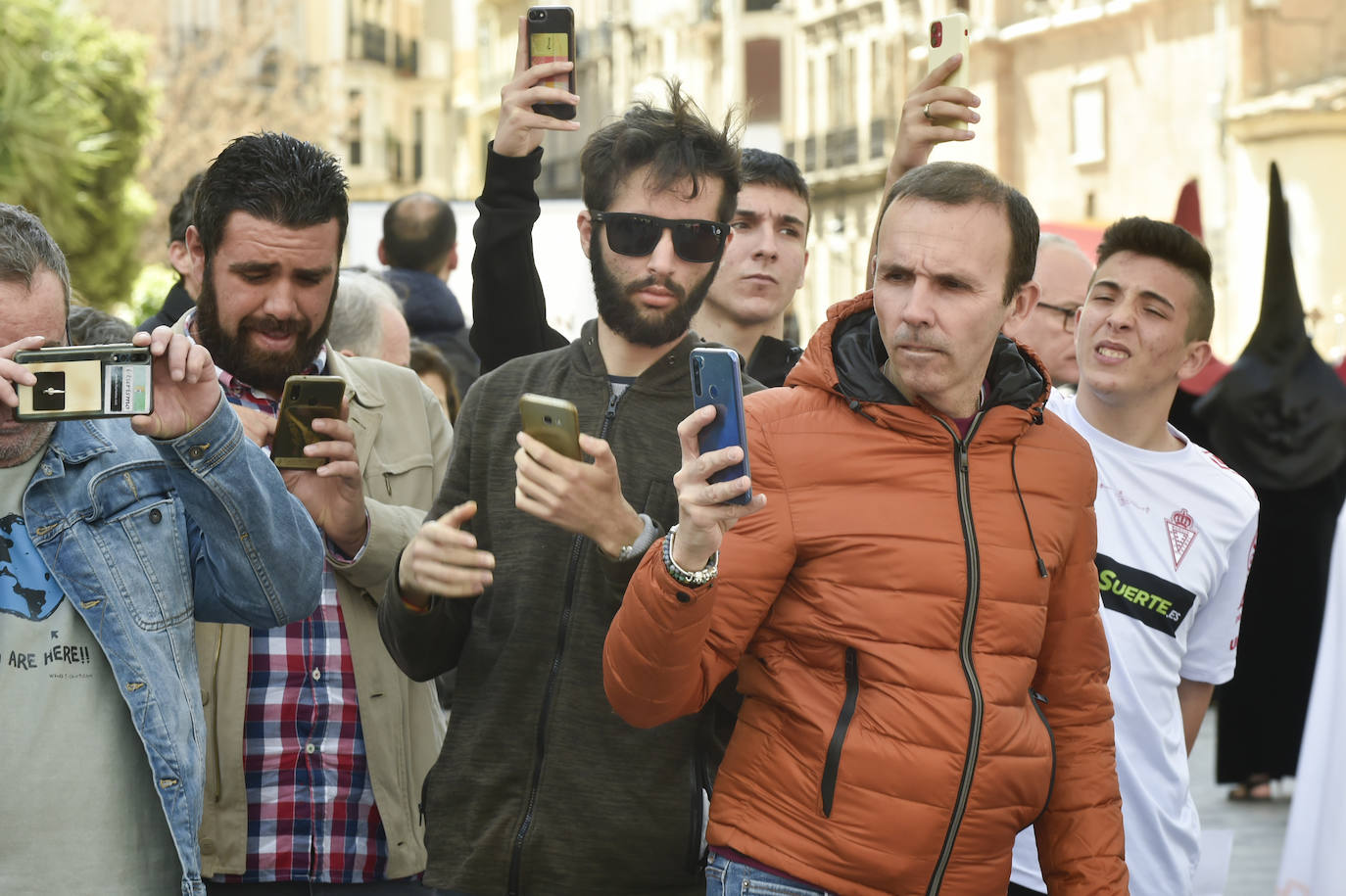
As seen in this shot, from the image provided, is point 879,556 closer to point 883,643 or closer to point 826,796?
point 883,643

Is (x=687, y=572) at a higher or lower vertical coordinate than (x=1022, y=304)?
lower

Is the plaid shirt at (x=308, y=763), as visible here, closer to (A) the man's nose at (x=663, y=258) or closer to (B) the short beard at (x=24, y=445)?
(B) the short beard at (x=24, y=445)

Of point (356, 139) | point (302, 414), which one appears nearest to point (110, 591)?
point (302, 414)

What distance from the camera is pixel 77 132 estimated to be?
75.9 feet

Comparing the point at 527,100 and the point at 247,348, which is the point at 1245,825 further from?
the point at 247,348

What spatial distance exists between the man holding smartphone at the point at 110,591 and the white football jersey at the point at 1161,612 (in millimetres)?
2041

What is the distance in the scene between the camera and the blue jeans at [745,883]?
11.4ft

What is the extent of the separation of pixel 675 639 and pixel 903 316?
2.68 ft

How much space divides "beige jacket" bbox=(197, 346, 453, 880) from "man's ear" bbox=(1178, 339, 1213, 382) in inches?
78.2

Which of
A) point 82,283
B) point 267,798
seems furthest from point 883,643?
point 82,283

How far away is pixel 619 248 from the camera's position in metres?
4.04

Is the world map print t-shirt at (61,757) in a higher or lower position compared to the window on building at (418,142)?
lower

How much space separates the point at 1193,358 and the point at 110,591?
3016mm

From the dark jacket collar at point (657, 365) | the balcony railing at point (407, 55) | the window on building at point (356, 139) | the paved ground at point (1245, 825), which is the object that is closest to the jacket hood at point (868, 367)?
the dark jacket collar at point (657, 365)
